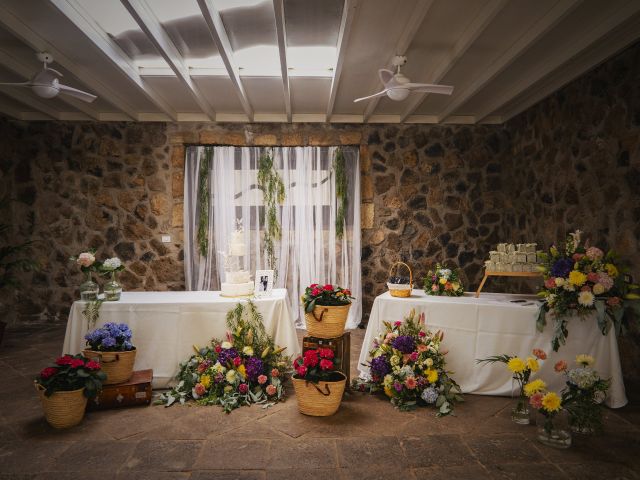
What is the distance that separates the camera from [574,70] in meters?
4.21

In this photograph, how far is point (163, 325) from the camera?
11.4ft

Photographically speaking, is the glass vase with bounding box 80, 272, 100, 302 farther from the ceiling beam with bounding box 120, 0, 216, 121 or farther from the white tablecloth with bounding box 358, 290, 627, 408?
the white tablecloth with bounding box 358, 290, 627, 408

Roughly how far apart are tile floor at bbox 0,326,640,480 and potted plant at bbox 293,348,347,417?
0.27 feet

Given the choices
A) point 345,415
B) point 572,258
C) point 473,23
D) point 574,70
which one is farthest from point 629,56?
point 345,415

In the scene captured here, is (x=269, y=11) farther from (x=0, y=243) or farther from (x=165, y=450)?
(x=0, y=243)

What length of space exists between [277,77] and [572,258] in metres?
3.42

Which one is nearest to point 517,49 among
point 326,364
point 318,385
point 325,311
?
point 325,311

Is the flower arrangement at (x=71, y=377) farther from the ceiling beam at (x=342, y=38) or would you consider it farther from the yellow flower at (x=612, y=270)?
the yellow flower at (x=612, y=270)

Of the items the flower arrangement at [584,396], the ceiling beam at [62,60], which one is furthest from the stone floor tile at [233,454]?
the ceiling beam at [62,60]

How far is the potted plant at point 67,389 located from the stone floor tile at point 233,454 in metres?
0.94

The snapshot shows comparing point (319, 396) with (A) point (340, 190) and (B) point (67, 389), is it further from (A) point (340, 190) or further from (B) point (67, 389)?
(A) point (340, 190)

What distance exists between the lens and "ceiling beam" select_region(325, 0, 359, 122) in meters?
3.05

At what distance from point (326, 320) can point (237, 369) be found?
2.72ft

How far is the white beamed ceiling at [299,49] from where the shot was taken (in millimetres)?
3246
